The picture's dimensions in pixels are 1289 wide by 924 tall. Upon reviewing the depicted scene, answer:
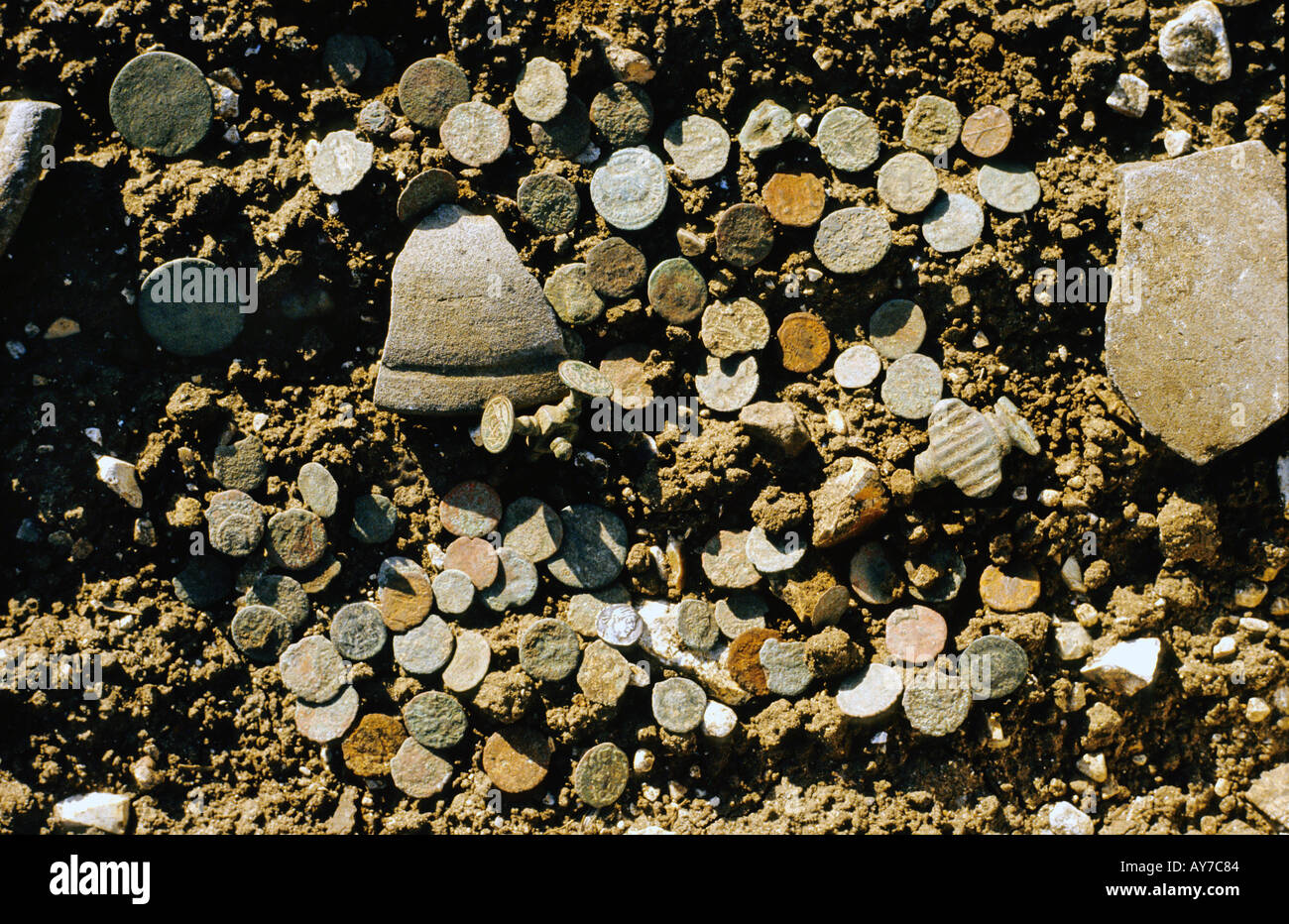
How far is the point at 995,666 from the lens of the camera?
3527 mm

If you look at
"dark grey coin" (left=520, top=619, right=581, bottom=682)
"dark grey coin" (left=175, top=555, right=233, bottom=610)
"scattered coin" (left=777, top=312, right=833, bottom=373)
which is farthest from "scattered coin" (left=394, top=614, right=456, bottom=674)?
"scattered coin" (left=777, top=312, right=833, bottom=373)

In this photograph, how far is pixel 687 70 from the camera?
3.81 metres

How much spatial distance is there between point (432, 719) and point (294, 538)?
903mm

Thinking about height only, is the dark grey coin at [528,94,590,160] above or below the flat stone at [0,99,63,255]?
above

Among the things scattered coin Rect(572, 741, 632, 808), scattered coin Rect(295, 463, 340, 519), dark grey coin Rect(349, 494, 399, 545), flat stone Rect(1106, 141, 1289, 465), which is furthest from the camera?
dark grey coin Rect(349, 494, 399, 545)

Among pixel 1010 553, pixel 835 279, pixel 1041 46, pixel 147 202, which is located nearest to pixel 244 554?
pixel 147 202

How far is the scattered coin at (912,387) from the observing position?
11.8 ft

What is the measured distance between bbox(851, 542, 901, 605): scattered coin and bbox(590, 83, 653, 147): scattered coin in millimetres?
1906

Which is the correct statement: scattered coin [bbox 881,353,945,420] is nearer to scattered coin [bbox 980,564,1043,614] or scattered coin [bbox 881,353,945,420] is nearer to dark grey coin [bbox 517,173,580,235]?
scattered coin [bbox 980,564,1043,614]

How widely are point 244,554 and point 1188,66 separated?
4155mm

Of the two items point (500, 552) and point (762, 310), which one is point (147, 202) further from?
point (762, 310)

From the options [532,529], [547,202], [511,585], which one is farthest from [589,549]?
[547,202]

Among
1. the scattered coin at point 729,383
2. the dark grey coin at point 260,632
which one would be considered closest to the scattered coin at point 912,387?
the scattered coin at point 729,383

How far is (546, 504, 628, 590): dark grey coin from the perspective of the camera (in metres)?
3.72
